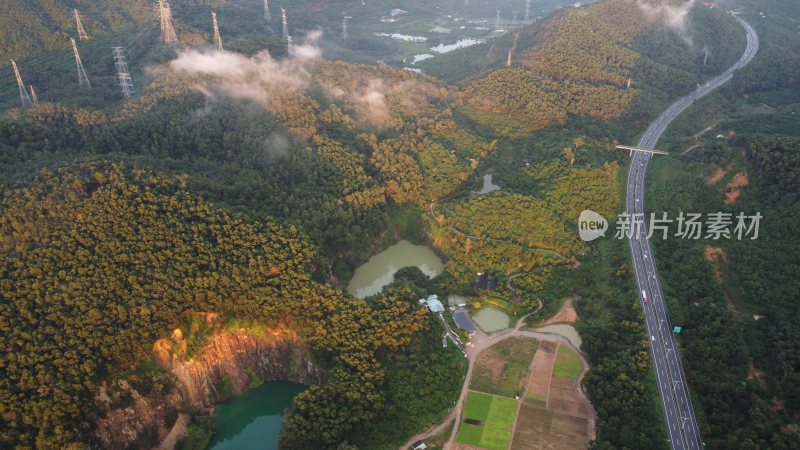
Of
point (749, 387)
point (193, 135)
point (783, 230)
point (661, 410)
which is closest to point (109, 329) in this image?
point (193, 135)

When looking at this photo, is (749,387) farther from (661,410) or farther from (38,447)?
(38,447)

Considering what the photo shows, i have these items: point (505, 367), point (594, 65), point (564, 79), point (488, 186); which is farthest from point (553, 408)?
point (594, 65)

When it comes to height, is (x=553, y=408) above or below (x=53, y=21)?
below

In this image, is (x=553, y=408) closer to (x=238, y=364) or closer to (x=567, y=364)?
(x=567, y=364)

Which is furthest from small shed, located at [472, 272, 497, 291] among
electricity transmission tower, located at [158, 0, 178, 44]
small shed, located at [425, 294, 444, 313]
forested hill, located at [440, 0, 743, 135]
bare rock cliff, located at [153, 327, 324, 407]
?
electricity transmission tower, located at [158, 0, 178, 44]

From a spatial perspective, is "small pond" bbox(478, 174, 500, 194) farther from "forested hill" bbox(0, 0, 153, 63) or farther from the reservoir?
"forested hill" bbox(0, 0, 153, 63)

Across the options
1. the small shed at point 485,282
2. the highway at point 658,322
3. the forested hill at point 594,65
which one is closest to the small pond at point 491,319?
the small shed at point 485,282
